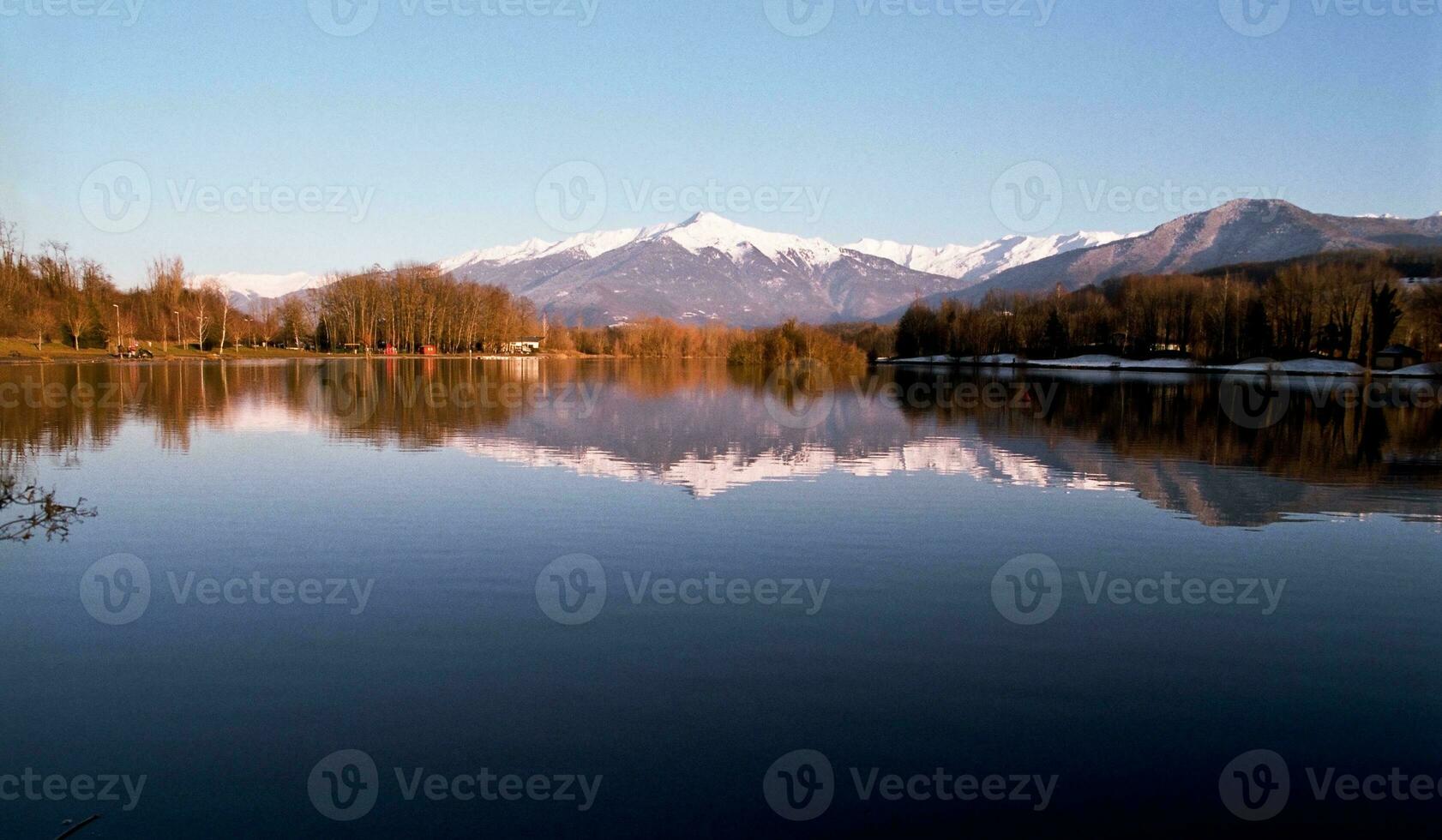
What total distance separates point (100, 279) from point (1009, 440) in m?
133

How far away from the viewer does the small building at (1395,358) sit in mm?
90500

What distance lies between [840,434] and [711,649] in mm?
21184

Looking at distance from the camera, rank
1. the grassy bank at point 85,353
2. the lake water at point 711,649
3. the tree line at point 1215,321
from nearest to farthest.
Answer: the lake water at point 711,649
the grassy bank at point 85,353
the tree line at point 1215,321

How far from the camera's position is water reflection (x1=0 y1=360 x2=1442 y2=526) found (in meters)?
20.0

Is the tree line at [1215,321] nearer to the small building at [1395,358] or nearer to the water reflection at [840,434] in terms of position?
the small building at [1395,358]

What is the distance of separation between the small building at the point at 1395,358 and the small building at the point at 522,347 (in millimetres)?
110866

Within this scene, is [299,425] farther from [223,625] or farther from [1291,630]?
[1291,630]

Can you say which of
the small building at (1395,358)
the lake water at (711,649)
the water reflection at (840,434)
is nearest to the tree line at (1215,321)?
the small building at (1395,358)

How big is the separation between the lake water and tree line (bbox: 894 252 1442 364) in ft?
247

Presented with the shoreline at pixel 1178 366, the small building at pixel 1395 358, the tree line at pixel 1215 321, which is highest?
the tree line at pixel 1215 321

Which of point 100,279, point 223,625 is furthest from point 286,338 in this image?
point 223,625

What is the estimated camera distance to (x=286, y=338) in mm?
141375

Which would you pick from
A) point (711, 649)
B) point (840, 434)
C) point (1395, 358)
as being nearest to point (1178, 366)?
point (1395, 358)

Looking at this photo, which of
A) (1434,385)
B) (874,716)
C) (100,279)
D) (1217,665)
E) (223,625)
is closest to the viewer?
(874,716)
